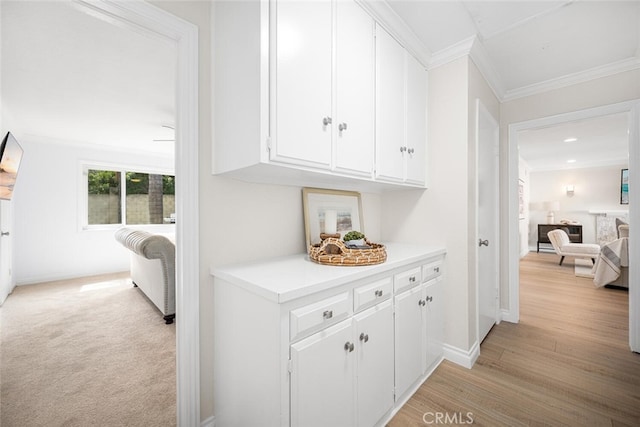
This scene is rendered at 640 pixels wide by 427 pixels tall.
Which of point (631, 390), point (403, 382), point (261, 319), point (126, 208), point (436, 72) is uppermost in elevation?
point (436, 72)

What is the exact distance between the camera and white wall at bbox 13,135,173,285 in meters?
4.18

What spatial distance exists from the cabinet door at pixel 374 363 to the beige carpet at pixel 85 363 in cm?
111

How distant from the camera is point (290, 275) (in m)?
1.18

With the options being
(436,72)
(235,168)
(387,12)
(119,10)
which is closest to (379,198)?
A: (436,72)

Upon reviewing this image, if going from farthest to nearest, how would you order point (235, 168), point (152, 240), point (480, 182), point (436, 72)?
point (152, 240) < point (480, 182) < point (436, 72) < point (235, 168)

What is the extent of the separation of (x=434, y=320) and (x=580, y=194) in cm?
843

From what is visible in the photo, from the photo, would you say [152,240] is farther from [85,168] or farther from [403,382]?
[85,168]

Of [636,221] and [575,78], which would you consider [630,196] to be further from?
[575,78]

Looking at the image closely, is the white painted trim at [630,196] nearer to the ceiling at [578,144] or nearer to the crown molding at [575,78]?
the crown molding at [575,78]

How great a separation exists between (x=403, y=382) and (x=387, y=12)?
2263mm

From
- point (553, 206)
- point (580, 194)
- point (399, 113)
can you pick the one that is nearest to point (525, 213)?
point (553, 206)

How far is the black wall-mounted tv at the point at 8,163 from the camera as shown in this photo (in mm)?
2457

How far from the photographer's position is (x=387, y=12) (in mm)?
1657

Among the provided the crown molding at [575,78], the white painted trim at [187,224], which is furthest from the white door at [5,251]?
the crown molding at [575,78]
